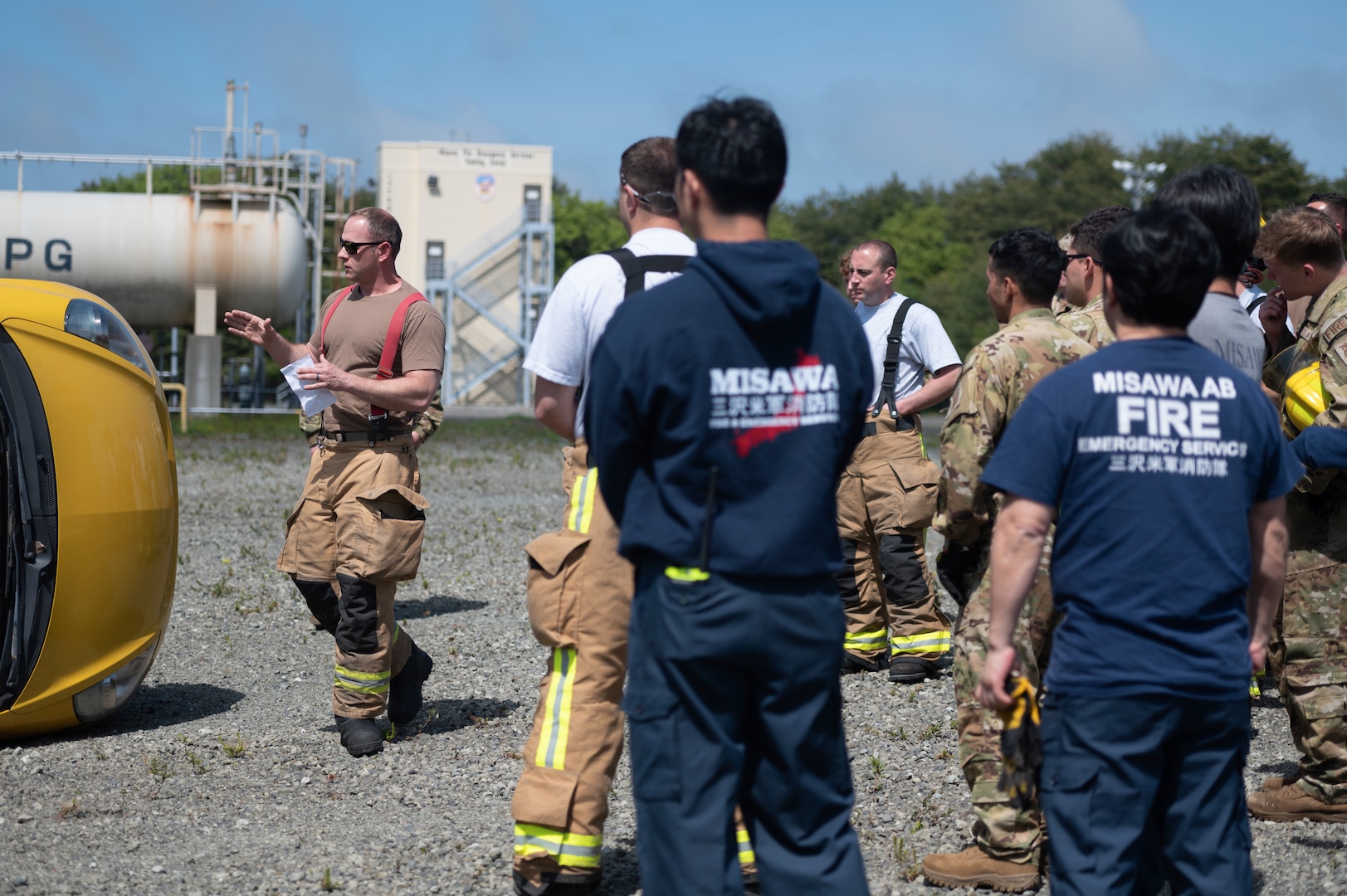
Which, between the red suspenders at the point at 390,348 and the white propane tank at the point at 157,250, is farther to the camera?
the white propane tank at the point at 157,250

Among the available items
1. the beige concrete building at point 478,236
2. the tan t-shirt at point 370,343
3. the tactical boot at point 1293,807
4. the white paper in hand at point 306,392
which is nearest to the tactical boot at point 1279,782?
the tactical boot at point 1293,807

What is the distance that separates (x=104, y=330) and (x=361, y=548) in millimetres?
1418

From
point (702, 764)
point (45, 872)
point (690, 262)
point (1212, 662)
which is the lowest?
point (45, 872)

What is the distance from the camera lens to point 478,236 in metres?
47.2

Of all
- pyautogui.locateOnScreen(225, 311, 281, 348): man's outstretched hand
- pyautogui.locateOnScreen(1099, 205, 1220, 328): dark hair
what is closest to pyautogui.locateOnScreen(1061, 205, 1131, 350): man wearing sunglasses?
pyautogui.locateOnScreen(1099, 205, 1220, 328): dark hair

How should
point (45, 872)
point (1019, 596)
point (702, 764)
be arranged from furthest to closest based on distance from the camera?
point (45, 872)
point (1019, 596)
point (702, 764)

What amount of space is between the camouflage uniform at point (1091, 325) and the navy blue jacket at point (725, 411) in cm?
193

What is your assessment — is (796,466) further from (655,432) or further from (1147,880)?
(1147,880)

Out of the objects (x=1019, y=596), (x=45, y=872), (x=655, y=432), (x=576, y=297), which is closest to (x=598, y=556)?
(x=576, y=297)

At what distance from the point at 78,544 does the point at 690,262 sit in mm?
3507

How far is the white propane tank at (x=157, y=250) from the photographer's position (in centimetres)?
2600

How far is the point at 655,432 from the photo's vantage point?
8.61 feet

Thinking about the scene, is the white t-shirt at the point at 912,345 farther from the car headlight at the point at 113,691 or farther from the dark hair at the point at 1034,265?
the car headlight at the point at 113,691

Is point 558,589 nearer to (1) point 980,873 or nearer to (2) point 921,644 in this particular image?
(1) point 980,873
